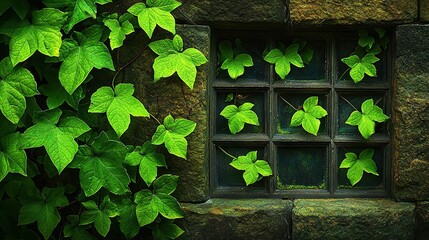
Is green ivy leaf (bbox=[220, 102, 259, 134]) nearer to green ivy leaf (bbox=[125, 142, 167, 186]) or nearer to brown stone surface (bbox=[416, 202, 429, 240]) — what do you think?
green ivy leaf (bbox=[125, 142, 167, 186])

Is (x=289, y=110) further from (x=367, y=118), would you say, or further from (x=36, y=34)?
(x=36, y=34)

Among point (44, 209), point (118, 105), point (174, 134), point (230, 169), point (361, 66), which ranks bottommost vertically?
point (44, 209)

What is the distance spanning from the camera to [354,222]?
2428mm

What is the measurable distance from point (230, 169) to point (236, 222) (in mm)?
247

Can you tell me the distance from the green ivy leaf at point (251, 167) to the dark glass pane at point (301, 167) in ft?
0.32

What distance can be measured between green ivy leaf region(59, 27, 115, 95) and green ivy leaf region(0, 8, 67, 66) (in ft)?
0.29

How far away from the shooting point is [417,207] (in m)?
2.46

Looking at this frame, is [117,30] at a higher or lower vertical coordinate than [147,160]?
higher

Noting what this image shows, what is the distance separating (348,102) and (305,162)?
30cm

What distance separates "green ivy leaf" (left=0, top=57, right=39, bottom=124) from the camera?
2119mm

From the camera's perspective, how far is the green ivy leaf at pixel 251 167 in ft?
8.15

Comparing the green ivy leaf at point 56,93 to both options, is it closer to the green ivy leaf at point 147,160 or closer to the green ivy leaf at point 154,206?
the green ivy leaf at point 147,160

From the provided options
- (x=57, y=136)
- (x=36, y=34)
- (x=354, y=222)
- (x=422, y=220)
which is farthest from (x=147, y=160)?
(x=422, y=220)

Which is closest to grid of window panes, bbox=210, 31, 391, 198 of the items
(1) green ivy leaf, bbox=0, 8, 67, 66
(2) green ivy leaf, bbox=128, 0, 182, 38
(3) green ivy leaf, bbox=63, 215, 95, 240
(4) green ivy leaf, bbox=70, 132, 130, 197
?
(2) green ivy leaf, bbox=128, 0, 182, 38
